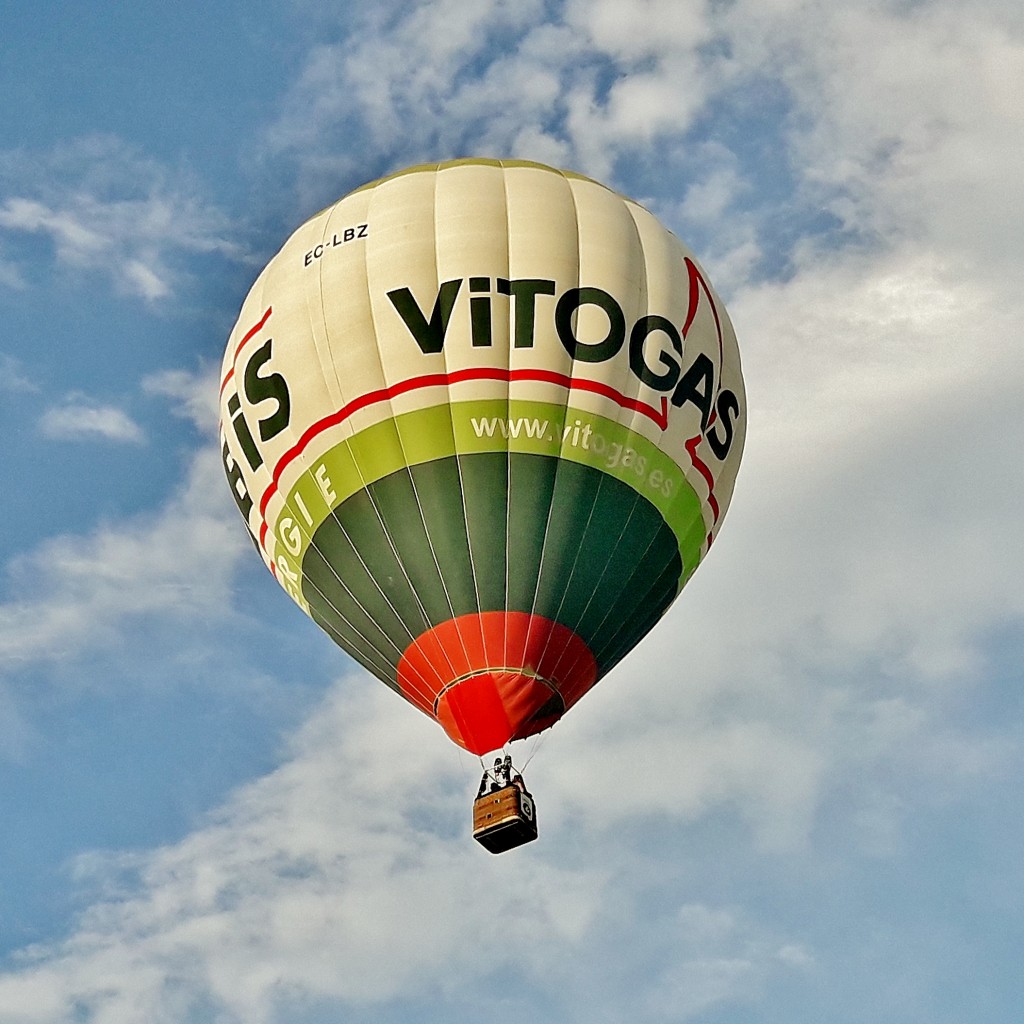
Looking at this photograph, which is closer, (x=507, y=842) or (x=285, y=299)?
(x=507, y=842)

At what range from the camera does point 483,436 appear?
22672mm

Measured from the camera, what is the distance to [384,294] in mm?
23094

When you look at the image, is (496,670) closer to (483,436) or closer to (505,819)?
(505,819)

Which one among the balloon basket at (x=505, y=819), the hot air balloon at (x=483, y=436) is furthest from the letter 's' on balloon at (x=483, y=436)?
the balloon basket at (x=505, y=819)

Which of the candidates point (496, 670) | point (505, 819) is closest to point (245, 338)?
point (496, 670)

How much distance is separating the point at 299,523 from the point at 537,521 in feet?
10.1

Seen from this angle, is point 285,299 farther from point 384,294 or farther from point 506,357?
point 506,357

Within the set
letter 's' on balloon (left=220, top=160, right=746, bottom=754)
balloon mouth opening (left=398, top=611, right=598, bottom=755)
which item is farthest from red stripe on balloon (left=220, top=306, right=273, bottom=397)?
balloon mouth opening (left=398, top=611, right=598, bottom=755)

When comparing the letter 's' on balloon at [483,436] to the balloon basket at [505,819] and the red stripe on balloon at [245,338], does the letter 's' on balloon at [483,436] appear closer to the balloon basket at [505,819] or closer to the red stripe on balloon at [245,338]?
the red stripe on balloon at [245,338]

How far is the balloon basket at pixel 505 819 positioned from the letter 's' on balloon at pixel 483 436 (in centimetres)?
78

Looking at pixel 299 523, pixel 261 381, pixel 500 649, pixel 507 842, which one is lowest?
pixel 507 842

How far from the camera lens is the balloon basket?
21.8 metres

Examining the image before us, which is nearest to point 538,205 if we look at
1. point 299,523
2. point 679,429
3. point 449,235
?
point 449,235

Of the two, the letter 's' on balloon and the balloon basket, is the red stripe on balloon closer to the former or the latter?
the letter 's' on balloon
